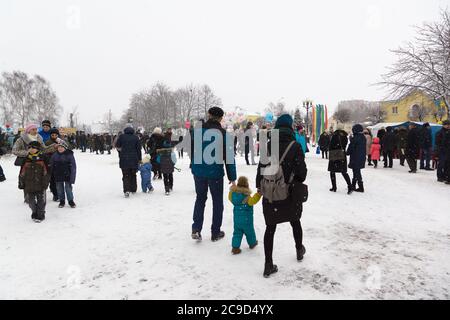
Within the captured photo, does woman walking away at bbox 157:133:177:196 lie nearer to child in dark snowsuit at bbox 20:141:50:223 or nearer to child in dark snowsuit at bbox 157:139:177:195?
child in dark snowsuit at bbox 157:139:177:195

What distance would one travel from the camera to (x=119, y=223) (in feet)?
18.9

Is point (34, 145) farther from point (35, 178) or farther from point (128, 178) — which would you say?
point (128, 178)

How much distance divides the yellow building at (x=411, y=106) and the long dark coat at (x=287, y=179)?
1691cm

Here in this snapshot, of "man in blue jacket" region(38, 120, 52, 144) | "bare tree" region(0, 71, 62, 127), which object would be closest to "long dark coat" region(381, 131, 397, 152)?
"man in blue jacket" region(38, 120, 52, 144)

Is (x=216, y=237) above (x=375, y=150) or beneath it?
beneath

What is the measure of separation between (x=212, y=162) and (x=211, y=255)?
1.29 metres

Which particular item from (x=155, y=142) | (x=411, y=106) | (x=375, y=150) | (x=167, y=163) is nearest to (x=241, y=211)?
(x=167, y=163)

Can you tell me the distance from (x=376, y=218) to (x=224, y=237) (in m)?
3.23

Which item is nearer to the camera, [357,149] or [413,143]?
[357,149]

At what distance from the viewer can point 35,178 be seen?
5766 mm

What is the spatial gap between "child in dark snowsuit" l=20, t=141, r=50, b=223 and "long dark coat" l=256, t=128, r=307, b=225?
463 centimetres

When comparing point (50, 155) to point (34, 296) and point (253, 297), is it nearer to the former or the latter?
point (34, 296)

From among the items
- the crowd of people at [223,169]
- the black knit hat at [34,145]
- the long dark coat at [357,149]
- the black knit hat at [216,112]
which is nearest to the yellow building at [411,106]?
the crowd of people at [223,169]

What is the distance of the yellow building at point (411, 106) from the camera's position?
58.5 feet
